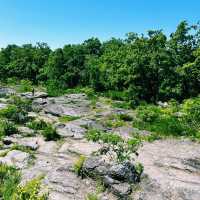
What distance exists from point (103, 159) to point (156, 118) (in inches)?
571

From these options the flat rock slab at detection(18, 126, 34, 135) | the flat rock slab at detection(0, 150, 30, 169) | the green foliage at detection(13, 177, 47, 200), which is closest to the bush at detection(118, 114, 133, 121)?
the flat rock slab at detection(18, 126, 34, 135)

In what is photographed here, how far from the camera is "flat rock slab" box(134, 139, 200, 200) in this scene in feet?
55.4

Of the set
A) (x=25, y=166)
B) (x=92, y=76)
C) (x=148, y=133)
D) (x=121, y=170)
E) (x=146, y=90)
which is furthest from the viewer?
(x=92, y=76)

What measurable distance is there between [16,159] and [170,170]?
941 cm

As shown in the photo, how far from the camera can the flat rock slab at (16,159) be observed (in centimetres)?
2111

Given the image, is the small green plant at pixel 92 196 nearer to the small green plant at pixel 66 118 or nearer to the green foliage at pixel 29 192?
the green foliage at pixel 29 192

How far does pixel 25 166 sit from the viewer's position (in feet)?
68.9

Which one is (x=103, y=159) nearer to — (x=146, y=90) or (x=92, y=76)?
(x=146, y=90)

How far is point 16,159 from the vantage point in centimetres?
2203

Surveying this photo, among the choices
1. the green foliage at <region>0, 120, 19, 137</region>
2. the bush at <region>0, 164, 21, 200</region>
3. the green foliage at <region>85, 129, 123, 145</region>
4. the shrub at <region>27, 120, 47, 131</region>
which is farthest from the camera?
the shrub at <region>27, 120, 47, 131</region>

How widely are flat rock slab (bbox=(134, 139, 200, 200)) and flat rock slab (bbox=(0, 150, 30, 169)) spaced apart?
23.1 ft

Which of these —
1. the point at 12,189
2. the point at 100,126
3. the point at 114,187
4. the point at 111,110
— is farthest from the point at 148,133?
the point at 12,189

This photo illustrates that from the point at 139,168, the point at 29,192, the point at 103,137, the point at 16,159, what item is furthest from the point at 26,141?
the point at 139,168

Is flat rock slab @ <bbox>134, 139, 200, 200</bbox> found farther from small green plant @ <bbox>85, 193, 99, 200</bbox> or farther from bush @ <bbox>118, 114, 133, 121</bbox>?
bush @ <bbox>118, 114, 133, 121</bbox>
